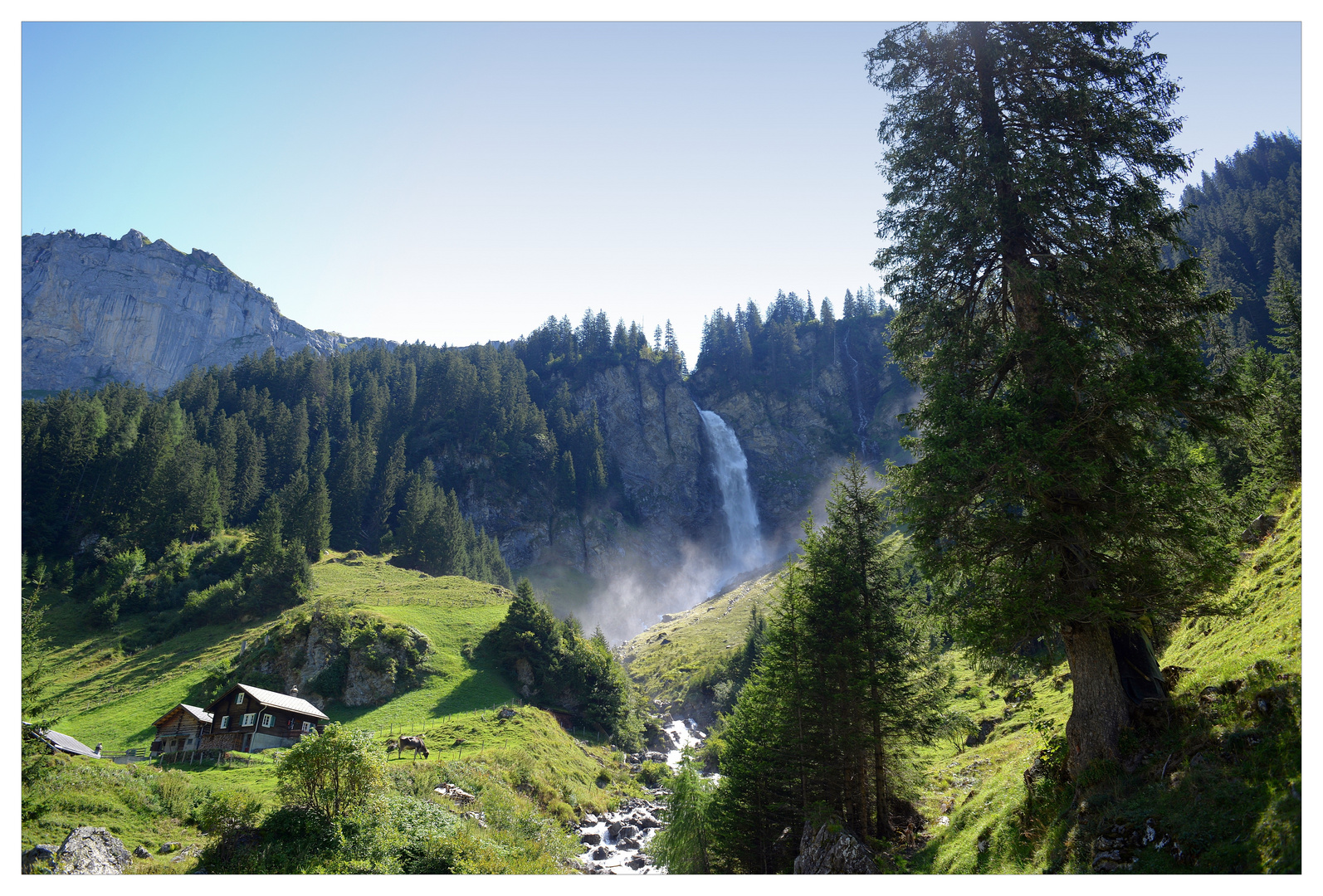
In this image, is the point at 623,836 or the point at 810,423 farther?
the point at 810,423

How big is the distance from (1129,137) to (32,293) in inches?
10030

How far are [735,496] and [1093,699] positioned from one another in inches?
5211

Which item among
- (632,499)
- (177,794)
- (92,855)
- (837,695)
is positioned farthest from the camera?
(632,499)

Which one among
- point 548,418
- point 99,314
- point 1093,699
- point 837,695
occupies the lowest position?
point 837,695

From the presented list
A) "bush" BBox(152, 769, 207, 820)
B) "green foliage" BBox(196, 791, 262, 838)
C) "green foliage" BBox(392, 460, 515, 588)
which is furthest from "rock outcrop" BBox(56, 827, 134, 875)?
"green foliage" BBox(392, 460, 515, 588)

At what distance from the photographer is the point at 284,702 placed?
3803 cm

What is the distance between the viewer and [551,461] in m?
136

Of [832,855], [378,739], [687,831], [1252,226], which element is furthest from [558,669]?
[1252,226]

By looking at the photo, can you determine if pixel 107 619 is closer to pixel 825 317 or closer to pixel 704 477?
pixel 704 477

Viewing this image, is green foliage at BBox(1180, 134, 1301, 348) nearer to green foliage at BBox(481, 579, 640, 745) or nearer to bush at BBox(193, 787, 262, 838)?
green foliage at BBox(481, 579, 640, 745)

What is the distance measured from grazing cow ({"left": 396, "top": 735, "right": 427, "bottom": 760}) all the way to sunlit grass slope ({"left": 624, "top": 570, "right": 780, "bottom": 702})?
3670cm

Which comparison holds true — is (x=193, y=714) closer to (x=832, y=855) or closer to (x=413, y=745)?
(x=413, y=745)

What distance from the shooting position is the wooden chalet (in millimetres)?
35656

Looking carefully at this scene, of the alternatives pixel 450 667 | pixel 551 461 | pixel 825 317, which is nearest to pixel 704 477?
pixel 551 461
